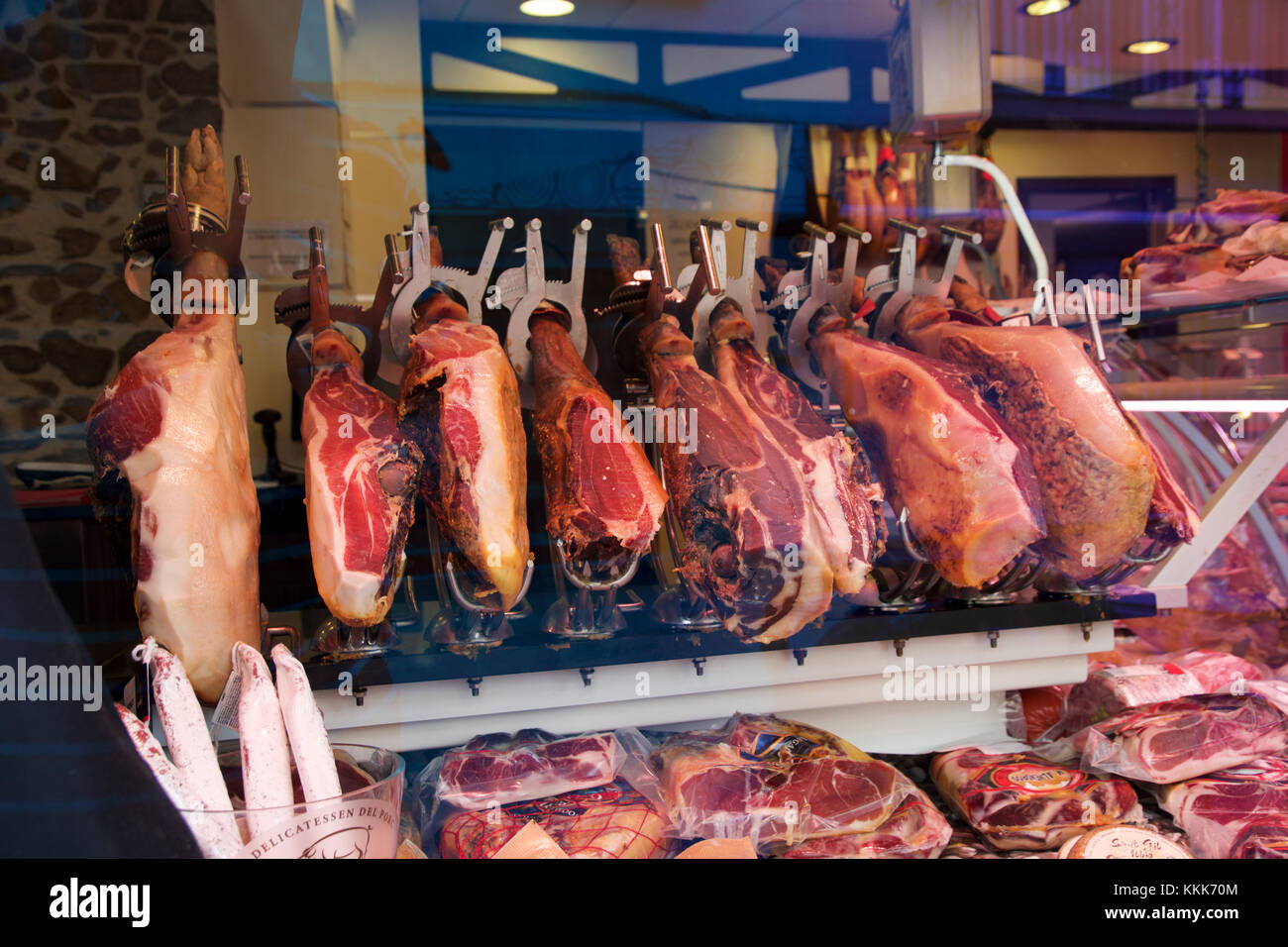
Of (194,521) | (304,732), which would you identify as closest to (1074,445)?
(304,732)

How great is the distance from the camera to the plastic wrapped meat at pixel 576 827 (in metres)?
1.57

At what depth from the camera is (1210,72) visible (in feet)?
6.95

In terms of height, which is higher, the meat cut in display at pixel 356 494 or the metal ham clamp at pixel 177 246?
the metal ham clamp at pixel 177 246

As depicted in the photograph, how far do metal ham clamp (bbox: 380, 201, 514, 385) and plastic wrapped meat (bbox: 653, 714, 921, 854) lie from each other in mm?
990

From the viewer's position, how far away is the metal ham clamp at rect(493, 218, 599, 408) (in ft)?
6.42

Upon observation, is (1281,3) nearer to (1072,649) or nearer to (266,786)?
(1072,649)
